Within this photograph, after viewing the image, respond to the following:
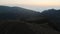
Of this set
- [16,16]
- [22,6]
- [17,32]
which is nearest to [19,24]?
[17,32]

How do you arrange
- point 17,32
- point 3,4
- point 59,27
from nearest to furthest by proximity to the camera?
point 17,32 < point 59,27 < point 3,4

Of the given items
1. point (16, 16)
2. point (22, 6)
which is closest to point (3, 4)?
point (22, 6)

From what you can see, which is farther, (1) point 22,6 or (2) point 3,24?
(1) point 22,6

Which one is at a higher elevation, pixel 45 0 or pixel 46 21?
pixel 45 0

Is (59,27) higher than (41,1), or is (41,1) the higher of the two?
(41,1)

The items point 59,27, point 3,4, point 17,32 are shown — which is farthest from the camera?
point 3,4

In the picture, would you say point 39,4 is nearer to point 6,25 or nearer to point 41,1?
point 41,1

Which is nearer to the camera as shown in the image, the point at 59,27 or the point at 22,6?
the point at 59,27

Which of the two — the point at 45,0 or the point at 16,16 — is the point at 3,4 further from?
the point at 45,0

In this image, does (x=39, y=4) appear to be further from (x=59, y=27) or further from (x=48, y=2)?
(x=59, y=27)
